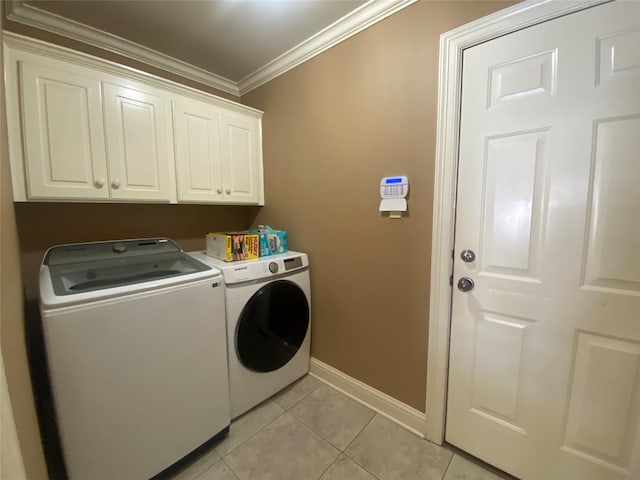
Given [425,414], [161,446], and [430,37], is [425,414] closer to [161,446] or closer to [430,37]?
[161,446]

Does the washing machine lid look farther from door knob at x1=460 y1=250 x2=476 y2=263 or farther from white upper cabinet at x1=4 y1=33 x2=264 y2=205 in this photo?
door knob at x1=460 y1=250 x2=476 y2=263

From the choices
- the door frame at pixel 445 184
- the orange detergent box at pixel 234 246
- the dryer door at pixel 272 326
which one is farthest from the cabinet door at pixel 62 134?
the door frame at pixel 445 184

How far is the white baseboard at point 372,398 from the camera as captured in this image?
57.5 inches

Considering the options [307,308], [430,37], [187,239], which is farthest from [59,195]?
[430,37]

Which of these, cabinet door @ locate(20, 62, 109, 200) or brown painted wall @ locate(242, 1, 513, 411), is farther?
brown painted wall @ locate(242, 1, 513, 411)

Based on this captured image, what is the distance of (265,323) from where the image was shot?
1.61m

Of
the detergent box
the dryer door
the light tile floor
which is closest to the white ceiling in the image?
the detergent box

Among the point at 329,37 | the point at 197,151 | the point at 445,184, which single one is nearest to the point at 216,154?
the point at 197,151

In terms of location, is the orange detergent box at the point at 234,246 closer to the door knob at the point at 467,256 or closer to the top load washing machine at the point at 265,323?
the top load washing machine at the point at 265,323

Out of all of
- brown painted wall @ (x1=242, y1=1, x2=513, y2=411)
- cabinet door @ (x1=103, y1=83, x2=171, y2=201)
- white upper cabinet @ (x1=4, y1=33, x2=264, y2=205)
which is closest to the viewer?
white upper cabinet @ (x1=4, y1=33, x2=264, y2=205)

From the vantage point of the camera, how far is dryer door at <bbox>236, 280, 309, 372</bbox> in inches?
59.7

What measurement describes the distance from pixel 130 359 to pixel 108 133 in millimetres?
1194

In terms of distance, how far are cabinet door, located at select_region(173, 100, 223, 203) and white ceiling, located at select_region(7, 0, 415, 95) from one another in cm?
41

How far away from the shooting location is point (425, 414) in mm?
1418
